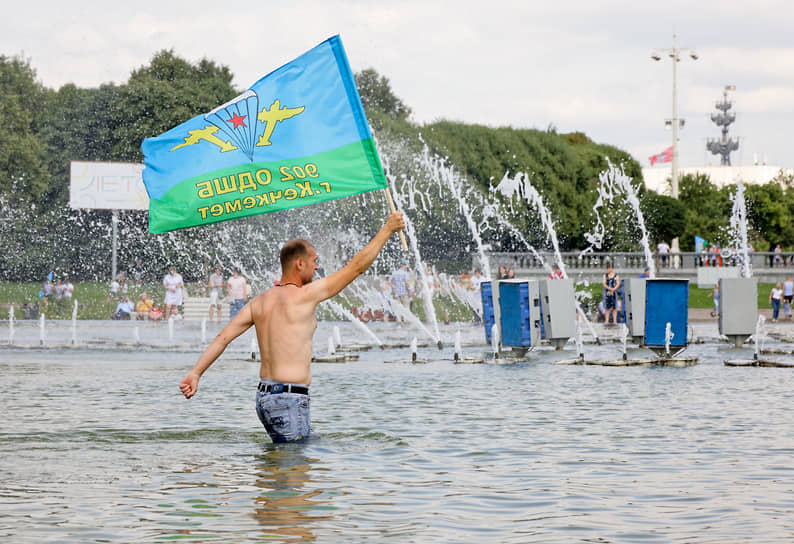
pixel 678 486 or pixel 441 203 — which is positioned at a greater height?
pixel 441 203

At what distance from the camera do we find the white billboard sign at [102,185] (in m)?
60.6

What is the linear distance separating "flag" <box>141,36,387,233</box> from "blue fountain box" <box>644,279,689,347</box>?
11841 millimetres

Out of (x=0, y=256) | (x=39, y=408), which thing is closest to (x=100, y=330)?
(x=39, y=408)

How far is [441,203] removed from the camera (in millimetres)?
71938

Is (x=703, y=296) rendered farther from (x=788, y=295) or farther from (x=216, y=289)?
(x=216, y=289)

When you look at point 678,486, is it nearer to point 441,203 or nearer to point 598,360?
point 598,360

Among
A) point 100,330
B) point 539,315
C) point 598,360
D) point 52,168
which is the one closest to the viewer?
point 598,360

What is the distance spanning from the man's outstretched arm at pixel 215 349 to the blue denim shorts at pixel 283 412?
0.43m

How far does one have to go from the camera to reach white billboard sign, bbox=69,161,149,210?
6062 centimetres

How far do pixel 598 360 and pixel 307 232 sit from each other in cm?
4514

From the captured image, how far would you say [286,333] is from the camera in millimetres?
9062

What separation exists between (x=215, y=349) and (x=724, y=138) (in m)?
168

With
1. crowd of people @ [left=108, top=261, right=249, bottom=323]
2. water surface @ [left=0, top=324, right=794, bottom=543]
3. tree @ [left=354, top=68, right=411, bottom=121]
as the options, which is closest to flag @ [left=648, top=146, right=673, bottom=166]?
tree @ [left=354, top=68, right=411, bottom=121]

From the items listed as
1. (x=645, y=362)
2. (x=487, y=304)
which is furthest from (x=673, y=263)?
(x=645, y=362)
